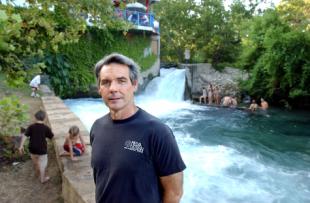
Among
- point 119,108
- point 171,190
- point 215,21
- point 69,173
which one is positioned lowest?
point 69,173

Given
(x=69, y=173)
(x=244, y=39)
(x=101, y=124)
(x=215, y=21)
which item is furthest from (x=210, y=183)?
(x=215, y=21)

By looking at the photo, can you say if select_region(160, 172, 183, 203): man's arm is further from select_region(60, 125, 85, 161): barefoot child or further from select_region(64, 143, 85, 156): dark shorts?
select_region(64, 143, 85, 156): dark shorts

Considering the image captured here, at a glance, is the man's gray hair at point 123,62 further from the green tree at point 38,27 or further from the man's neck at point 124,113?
the green tree at point 38,27

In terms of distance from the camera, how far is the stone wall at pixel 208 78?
2231 cm

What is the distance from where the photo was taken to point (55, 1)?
446 centimetres

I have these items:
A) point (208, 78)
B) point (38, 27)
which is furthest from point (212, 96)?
point (38, 27)

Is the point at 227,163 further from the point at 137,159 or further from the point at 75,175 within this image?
the point at 137,159

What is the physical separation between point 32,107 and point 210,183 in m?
6.19

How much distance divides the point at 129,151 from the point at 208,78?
21647 millimetres

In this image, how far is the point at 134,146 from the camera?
1812mm

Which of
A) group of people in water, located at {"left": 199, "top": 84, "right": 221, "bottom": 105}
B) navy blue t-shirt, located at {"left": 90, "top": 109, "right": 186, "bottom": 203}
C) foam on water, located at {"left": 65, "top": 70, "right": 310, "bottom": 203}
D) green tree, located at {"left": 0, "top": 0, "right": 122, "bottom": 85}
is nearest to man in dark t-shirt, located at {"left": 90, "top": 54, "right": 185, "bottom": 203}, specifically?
navy blue t-shirt, located at {"left": 90, "top": 109, "right": 186, "bottom": 203}

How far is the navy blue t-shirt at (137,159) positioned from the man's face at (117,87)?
0.29ft

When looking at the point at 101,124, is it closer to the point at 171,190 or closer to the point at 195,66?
the point at 171,190

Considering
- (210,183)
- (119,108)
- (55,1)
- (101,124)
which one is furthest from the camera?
(210,183)
